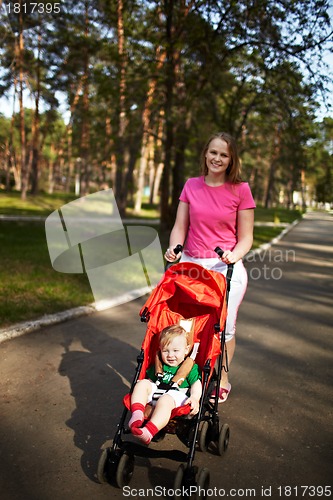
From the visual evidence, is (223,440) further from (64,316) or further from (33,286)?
(33,286)

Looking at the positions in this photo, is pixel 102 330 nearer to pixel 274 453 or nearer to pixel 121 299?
pixel 121 299

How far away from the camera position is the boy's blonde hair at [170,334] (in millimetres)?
3486

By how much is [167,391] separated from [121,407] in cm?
100

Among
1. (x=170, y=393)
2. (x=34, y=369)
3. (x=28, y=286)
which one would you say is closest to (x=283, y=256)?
(x=28, y=286)

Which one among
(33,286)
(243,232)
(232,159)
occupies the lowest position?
(33,286)

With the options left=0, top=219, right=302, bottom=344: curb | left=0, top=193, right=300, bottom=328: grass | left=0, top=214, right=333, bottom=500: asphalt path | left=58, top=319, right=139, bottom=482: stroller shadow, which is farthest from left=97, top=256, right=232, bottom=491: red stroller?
left=0, top=193, right=300, bottom=328: grass

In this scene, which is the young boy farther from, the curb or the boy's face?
the curb

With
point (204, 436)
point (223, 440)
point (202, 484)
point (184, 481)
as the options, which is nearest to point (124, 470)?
point (184, 481)

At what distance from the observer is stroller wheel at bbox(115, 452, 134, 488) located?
2982 mm

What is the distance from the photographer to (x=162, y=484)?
3129 mm

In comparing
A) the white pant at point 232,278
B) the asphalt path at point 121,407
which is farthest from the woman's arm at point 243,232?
the asphalt path at point 121,407

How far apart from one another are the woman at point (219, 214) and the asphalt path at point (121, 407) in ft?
3.41

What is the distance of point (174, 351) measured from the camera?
348 cm

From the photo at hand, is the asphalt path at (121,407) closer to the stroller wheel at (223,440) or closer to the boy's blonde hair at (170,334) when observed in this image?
the stroller wheel at (223,440)
